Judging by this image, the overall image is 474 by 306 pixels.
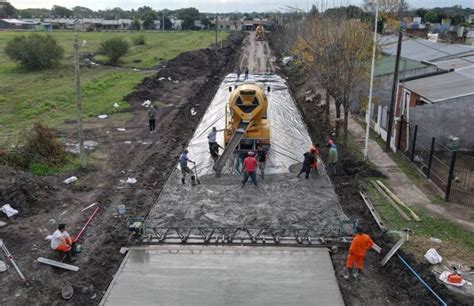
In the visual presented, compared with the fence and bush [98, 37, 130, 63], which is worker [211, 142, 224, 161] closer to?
the fence

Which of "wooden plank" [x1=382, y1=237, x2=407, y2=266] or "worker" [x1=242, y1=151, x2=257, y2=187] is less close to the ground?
"worker" [x1=242, y1=151, x2=257, y2=187]

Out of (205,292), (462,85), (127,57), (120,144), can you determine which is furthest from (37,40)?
(205,292)

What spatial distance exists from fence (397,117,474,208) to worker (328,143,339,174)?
3416 mm

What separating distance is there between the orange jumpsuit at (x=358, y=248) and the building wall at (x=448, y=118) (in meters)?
10.4

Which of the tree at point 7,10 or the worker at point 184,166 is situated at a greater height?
the tree at point 7,10

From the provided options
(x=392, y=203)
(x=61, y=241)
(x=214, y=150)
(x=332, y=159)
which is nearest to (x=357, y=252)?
(x=392, y=203)

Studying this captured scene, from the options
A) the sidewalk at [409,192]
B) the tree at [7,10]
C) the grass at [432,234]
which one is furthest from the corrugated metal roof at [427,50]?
the tree at [7,10]

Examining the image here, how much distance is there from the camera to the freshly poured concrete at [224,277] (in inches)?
397

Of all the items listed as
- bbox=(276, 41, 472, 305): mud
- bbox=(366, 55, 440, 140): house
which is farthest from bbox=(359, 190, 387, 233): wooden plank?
bbox=(366, 55, 440, 140): house

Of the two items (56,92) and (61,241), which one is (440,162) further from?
(56,92)

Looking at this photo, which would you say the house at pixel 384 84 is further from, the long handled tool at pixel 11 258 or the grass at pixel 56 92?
the long handled tool at pixel 11 258

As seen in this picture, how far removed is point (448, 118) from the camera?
758 inches

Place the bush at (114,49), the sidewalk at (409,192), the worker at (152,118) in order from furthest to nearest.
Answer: the bush at (114,49)
the worker at (152,118)
the sidewalk at (409,192)

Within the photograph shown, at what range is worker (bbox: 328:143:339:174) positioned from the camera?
17141mm
